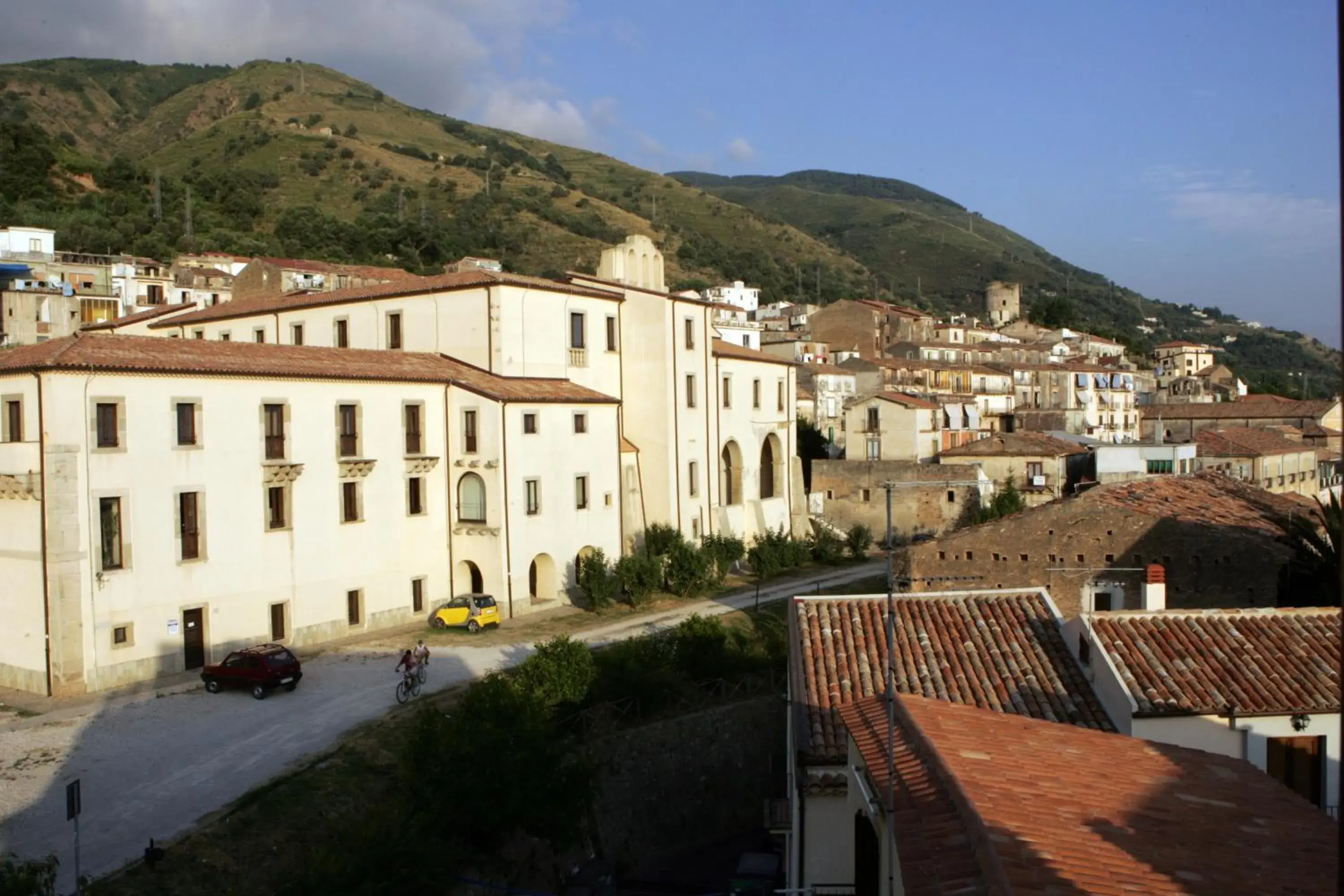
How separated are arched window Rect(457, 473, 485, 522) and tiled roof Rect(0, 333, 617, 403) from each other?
8.80 feet

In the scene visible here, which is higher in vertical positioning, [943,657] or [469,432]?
[469,432]

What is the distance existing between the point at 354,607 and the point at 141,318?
2756 cm

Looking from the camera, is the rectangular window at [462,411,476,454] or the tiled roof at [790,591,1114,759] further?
the rectangular window at [462,411,476,454]

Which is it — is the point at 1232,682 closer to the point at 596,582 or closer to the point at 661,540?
the point at 596,582

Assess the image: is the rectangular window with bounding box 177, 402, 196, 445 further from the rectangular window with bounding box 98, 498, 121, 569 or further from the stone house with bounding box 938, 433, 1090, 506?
the stone house with bounding box 938, 433, 1090, 506

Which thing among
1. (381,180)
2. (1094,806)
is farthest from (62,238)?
(1094,806)

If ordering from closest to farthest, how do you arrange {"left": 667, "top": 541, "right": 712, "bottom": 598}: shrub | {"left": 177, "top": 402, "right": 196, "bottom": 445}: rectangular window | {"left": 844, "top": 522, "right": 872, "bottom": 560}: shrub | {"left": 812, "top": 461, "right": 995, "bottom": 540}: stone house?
{"left": 177, "top": 402, "right": 196, "bottom": 445}: rectangular window, {"left": 667, "top": 541, "right": 712, "bottom": 598}: shrub, {"left": 844, "top": 522, "right": 872, "bottom": 560}: shrub, {"left": 812, "top": 461, "right": 995, "bottom": 540}: stone house

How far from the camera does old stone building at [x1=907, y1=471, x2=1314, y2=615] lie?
79.2 ft

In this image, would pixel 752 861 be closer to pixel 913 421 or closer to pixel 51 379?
pixel 51 379

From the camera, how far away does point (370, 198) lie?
383ft

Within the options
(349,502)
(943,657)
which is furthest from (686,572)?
(943,657)

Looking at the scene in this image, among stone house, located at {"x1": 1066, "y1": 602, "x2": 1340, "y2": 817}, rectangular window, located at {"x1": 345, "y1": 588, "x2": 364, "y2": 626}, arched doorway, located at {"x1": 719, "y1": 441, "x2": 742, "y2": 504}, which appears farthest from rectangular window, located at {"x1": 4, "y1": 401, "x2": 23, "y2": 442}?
arched doorway, located at {"x1": 719, "y1": 441, "x2": 742, "y2": 504}

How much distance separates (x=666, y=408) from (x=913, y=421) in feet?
58.5

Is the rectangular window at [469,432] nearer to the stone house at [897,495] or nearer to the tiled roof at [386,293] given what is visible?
the tiled roof at [386,293]
